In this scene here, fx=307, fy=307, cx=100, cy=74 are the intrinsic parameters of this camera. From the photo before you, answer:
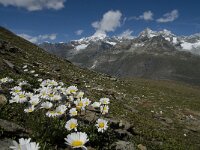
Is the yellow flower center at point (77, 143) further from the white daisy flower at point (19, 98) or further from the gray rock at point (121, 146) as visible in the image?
the gray rock at point (121, 146)

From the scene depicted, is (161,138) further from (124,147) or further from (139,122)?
(124,147)

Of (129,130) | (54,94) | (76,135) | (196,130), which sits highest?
(54,94)

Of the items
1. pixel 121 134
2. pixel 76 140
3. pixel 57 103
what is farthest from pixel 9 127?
pixel 121 134

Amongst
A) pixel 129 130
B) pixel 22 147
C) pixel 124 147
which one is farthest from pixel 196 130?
pixel 22 147

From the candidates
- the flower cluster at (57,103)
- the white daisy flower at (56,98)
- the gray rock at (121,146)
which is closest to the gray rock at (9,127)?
the flower cluster at (57,103)

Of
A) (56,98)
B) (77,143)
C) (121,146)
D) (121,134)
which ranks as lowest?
(121,146)

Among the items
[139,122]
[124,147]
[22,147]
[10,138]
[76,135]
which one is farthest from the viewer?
[139,122]

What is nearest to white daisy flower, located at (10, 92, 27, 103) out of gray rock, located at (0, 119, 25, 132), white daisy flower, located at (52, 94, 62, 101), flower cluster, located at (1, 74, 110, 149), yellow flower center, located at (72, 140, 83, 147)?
flower cluster, located at (1, 74, 110, 149)

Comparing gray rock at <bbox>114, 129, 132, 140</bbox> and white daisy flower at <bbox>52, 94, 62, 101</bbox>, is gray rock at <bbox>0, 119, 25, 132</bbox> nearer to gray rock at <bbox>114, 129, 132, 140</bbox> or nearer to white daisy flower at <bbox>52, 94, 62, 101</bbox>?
white daisy flower at <bbox>52, 94, 62, 101</bbox>

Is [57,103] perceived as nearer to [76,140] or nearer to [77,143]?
[76,140]

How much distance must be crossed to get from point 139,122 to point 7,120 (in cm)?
1009

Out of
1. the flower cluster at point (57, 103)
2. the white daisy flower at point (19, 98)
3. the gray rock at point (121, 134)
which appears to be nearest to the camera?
the flower cluster at point (57, 103)

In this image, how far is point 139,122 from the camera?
17109mm

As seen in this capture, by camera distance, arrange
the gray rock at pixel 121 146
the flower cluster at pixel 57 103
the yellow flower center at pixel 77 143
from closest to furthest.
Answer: the yellow flower center at pixel 77 143
the flower cluster at pixel 57 103
the gray rock at pixel 121 146
